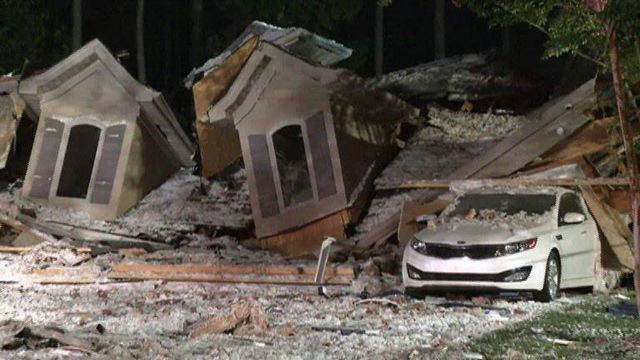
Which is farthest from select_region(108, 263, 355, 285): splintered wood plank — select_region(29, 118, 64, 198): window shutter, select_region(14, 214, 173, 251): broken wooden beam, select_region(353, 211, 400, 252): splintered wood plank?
select_region(29, 118, 64, 198): window shutter

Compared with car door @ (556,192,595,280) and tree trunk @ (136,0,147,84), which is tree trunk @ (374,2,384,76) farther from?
car door @ (556,192,595,280)

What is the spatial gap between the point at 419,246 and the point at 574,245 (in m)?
2.28

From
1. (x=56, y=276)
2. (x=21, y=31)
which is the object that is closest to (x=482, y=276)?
(x=56, y=276)

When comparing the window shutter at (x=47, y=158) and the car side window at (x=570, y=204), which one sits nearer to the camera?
the car side window at (x=570, y=204)

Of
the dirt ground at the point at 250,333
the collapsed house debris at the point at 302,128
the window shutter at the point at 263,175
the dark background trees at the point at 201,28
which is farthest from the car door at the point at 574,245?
the dark background trees at the point at 201,28

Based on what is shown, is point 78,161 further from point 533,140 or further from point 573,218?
point 573,218

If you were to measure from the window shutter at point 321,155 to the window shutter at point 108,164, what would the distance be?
517cm

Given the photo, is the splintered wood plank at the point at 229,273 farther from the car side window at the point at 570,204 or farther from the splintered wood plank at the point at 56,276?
the car side window at the point at 570,204

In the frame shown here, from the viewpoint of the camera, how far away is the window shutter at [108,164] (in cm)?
2211

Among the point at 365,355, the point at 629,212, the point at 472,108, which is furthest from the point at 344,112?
the point at 365,355

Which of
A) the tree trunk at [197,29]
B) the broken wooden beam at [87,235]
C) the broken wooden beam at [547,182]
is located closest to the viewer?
the broken wooden beam at [547,182]

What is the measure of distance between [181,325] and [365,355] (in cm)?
281

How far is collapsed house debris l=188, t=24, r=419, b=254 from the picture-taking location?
1969 centimetres

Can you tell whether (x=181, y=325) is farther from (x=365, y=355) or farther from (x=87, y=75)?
(x=87, y=75)
